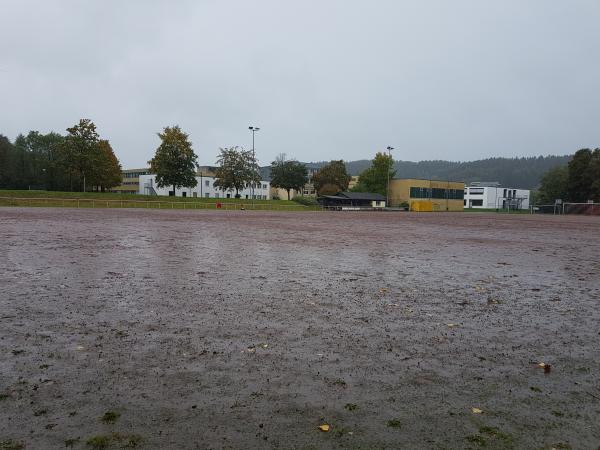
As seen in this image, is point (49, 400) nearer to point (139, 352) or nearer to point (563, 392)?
point (139, 352)

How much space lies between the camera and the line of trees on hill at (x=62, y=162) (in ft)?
233

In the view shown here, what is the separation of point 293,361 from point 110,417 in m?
1.92

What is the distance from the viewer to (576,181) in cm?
9581

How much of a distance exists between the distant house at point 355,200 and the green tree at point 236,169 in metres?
15.7

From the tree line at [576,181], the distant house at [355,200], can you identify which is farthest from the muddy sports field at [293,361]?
the tree line at [576,181]

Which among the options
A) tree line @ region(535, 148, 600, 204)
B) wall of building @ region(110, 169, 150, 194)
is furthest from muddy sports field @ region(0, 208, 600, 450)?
wall of building @ region(110, 169, 150, 194)

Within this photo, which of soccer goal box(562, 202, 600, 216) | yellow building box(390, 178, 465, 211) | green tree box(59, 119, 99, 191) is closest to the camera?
green tree box(59, 119, 99, 191)

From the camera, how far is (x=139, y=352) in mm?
4844

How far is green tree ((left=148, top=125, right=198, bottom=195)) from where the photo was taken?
2968 inches

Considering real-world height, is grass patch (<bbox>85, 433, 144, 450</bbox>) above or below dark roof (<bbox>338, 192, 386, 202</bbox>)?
below

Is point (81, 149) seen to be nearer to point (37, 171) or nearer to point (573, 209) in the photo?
point (37, 171)

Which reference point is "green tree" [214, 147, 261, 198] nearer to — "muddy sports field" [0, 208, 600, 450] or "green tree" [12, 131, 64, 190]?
"green tree" [12, 131, 64, 190]

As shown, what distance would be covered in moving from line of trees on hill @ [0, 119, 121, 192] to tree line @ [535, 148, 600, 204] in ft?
315

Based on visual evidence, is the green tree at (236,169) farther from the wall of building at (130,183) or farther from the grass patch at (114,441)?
the grass patch at (114,441)
